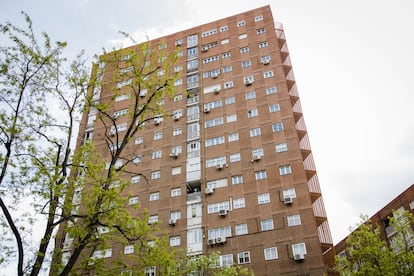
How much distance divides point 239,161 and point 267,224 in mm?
6099

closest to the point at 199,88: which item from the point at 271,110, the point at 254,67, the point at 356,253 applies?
the point at 254,67

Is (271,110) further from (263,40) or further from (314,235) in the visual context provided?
(314,235)

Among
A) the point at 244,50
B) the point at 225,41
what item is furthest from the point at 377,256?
the point at 225,41

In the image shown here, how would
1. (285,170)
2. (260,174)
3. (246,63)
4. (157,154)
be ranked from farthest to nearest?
(246,63), (157,154), (260,174), (285,170)

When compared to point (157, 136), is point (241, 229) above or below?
below

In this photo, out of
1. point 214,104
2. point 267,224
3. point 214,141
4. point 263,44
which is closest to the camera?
point 267,224

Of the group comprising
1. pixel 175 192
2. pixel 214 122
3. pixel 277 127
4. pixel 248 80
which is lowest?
pixel 175 192

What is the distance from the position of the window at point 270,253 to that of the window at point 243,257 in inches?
51.5

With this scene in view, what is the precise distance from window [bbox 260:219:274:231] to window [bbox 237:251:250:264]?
218cm

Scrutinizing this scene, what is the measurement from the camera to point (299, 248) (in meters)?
25.8

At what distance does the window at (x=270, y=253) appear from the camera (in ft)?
85.6

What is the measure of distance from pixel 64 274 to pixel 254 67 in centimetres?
2964

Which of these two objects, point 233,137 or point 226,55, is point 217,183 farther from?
point 226,55

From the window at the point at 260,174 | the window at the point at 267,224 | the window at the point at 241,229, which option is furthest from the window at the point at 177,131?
the window at the point at 267,224
